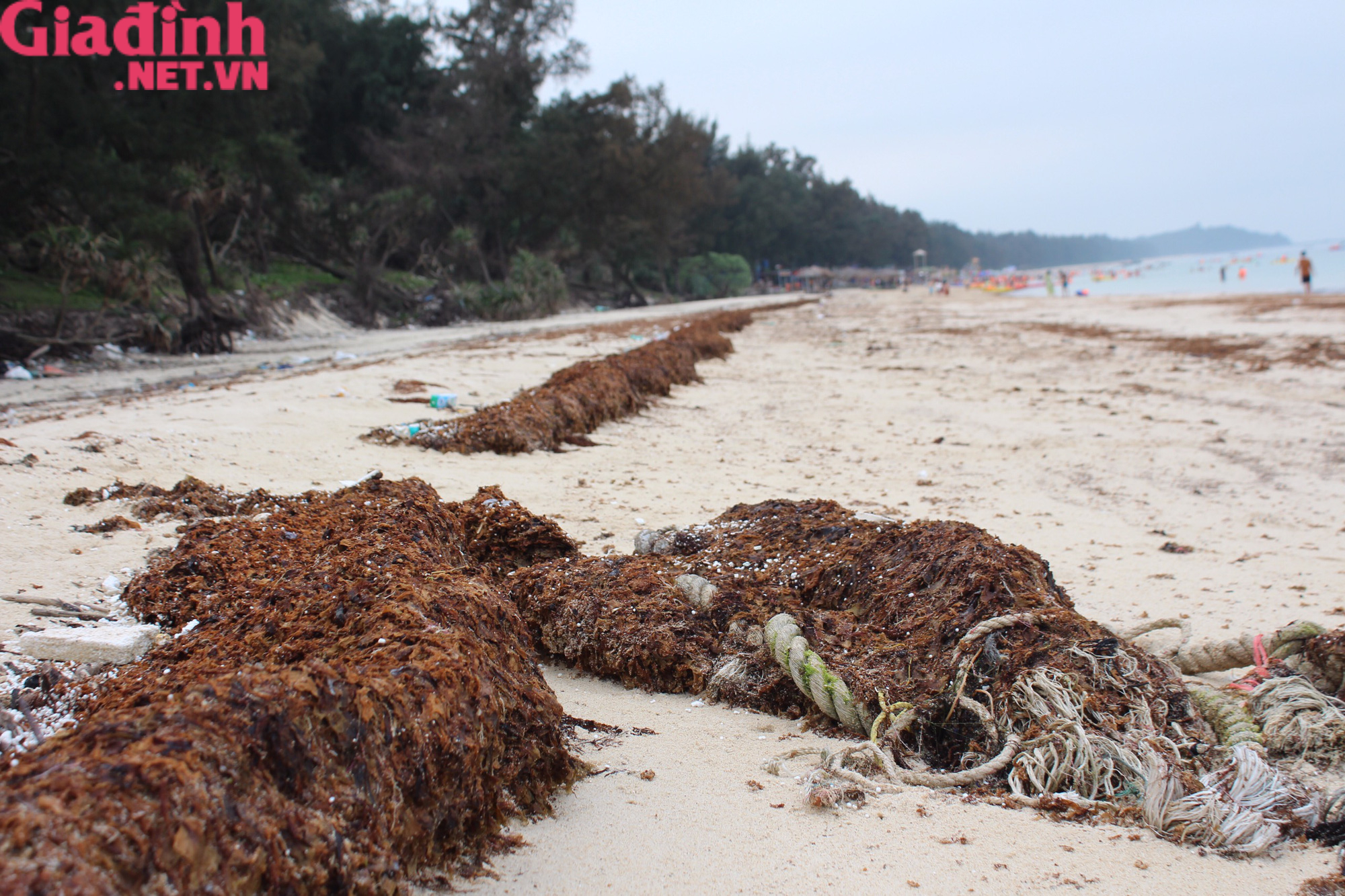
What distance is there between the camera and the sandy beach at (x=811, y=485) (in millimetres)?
1734

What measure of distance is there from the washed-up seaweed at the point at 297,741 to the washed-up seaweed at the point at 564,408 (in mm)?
2968

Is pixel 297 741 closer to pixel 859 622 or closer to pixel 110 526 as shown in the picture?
pixel 859 622

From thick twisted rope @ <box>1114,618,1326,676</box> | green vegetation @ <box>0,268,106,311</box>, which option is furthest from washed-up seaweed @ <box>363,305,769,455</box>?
green vegetation @ <box>0,268,106,311</box>

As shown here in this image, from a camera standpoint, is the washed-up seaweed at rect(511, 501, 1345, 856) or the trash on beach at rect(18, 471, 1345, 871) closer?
the trash on beach at rect(18, 471, 1345, 871)

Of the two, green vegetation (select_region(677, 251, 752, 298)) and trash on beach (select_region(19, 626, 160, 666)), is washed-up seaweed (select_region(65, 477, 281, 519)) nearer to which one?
trash on beach (select_region(19, 626, 160, 666))

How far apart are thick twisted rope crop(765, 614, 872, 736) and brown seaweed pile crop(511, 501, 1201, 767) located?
→ 42 mm

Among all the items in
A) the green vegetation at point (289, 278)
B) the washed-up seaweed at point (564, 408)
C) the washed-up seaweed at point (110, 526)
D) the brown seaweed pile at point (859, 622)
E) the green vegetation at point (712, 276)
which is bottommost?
the brown seaweed pile at point (859, 622)

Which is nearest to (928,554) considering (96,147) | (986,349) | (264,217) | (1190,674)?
(1190,674)

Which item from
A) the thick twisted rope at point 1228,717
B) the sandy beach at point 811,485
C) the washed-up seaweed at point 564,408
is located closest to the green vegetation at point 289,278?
the sandy beach at point 811,485

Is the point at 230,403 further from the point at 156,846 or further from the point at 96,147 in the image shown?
the point at 96,147

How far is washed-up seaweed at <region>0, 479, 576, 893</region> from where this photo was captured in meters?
1.16

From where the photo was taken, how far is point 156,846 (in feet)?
3.77

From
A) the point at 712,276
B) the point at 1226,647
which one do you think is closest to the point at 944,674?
the point at 1226,647

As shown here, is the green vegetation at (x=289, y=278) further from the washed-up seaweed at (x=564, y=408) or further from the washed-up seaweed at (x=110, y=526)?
the washed-up seaweed at (x=110, y=526)
